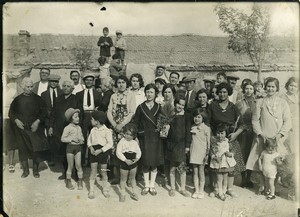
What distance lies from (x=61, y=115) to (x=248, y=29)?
2.29 m

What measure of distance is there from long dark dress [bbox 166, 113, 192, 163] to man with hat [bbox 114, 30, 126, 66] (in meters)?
0.91

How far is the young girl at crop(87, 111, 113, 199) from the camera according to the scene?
435cm

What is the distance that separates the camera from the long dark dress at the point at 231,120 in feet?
14.4

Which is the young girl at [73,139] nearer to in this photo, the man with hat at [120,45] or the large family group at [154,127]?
the large family group at [154,127]

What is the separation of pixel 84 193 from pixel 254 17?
2715 mm

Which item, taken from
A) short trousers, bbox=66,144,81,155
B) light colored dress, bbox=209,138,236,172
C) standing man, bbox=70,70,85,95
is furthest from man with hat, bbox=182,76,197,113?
short trousers, bbox=66,144,81,155

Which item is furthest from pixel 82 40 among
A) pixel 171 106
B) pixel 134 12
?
pixel 171 106

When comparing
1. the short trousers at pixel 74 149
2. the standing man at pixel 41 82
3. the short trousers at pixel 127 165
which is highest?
the standing man at pixel 41 82

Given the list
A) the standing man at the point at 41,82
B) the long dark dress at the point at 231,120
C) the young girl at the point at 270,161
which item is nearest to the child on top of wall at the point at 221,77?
the long dark dress at the point at 231,120

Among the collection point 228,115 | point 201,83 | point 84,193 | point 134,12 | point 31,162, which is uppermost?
point 134,12

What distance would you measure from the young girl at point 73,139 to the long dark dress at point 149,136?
64 centimetres

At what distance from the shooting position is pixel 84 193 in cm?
445

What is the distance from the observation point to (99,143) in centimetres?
435

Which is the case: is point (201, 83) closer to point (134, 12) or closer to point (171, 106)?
point (171, 106)
